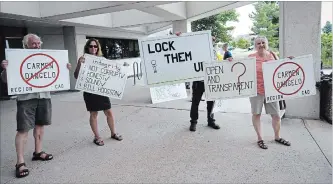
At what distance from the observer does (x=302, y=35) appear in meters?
4.87

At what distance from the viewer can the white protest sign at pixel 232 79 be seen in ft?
11.4

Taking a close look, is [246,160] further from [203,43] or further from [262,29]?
[262,29]

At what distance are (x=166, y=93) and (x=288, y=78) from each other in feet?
13.8

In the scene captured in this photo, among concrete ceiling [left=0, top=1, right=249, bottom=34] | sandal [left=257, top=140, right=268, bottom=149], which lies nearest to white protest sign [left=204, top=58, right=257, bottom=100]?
sandal [left=257, top=140, right=268, bottom=149]

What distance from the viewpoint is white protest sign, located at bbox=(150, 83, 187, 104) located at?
7223mm

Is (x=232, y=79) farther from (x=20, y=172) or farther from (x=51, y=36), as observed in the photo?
(x=51, y=36)

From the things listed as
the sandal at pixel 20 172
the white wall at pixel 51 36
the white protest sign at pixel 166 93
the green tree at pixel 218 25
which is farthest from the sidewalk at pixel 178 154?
the green tree at pixel 218 25

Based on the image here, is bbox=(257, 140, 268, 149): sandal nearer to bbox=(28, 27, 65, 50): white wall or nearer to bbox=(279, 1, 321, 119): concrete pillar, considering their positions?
bbox=(279, 1, 321, 119): concrete pillar

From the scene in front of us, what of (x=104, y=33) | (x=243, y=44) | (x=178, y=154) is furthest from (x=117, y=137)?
(x=243, y=44)

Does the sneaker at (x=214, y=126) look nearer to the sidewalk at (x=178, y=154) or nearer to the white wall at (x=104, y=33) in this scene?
the sidewalk at (x=178, y=154)

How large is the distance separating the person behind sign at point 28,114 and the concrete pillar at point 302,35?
166 inches

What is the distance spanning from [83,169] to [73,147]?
885 millimetres

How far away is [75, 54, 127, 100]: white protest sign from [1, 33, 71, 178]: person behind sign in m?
0.50

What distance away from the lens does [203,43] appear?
347cm
